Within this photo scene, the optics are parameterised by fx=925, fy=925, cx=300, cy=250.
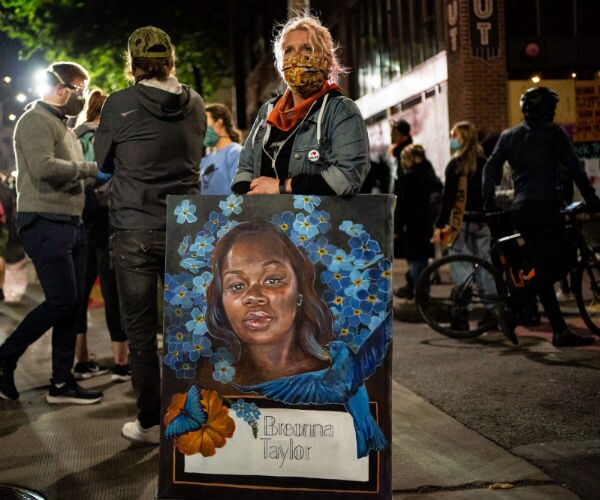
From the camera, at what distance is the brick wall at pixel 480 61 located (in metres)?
15.0

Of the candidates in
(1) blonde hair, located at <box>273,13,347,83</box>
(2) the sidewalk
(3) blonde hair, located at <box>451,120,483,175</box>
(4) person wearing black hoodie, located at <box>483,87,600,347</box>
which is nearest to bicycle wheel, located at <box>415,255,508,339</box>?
(4) person wearing black hoodie, located at <box>483,87,600,347</box>

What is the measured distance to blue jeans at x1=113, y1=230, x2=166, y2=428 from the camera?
15.1 feet

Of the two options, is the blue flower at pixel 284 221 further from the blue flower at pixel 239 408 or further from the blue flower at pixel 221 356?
the blue flower at pixel 239 408

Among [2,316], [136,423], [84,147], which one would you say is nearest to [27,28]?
[2,316]

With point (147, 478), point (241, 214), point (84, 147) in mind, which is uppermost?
point (84, 147)


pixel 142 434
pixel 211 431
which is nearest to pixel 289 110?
pixel 211 431

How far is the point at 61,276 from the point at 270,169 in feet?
7.47

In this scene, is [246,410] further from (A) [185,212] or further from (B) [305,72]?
(B) [305,72]

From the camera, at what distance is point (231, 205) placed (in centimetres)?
351

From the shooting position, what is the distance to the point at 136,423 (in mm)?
4852

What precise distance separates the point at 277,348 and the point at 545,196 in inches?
167

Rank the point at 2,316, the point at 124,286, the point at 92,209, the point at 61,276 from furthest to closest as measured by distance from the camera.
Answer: the point at 2,316
the point at 92,209
the point at 61,276
the point at 124,286

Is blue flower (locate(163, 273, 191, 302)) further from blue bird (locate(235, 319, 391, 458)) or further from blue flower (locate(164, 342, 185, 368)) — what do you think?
blue bird (locate(235, 319, 391, 458))

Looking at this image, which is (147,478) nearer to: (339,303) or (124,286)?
(124,286)
